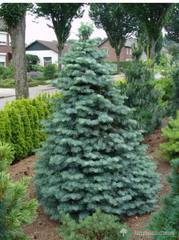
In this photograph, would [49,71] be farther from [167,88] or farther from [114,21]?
[167,88]

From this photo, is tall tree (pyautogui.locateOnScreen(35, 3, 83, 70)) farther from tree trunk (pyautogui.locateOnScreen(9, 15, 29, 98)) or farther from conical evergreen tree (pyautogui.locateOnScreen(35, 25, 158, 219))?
conical evergreen tree (pyautogui.locateOnScreen(35, 25, 158, 219))

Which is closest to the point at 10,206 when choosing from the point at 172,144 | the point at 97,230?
the point at 97,230

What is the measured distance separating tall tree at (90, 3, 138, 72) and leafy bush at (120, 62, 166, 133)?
3761 centimetres

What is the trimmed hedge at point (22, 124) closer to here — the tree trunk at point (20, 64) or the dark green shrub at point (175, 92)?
the tree trunk at point (20, 64)

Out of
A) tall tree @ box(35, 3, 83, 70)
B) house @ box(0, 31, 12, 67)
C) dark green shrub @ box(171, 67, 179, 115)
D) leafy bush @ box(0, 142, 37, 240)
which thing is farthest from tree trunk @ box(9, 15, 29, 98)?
house @ box(0, 31, 12, 67)

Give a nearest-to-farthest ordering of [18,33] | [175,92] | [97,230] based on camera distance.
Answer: [97,230] < [175,92] < [18,33]

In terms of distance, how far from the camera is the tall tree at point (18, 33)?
9133 millimetres

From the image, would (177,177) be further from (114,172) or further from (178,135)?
(178,135)

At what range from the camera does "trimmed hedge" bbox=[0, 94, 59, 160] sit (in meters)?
6.95

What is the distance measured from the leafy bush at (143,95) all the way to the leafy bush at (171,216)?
4.30 m

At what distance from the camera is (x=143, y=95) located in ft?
23.8

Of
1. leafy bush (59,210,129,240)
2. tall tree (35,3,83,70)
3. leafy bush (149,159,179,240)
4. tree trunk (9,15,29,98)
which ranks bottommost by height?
leafy bush (59,210,129,240)

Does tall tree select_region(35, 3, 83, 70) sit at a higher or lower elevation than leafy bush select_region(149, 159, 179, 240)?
higher

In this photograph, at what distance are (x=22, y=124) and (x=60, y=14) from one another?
26840mm
